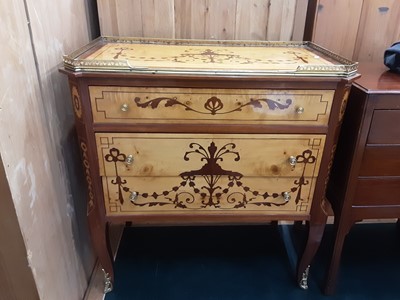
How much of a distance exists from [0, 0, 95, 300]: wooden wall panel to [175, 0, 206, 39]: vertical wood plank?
35 centimetres

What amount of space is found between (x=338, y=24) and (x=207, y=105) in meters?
0.74

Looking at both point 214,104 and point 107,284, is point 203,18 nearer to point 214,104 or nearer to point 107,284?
point 214,104

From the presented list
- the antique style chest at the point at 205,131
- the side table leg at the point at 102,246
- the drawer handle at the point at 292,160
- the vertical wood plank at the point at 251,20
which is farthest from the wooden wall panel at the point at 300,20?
the side table leg at the point at 102,246

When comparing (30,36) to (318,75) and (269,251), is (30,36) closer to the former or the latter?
(318,75)

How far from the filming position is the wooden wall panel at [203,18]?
1308 mm

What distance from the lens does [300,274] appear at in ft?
4.33

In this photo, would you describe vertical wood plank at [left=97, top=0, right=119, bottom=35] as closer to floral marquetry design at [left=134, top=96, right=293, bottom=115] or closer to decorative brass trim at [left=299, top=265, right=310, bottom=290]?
floral marquetry design at [left=134, top=96, right=293, bottom=115]

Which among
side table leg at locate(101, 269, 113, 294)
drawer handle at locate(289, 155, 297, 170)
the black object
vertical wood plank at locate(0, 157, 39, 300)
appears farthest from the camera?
side table leg at locate(101, 269, 113, 294)

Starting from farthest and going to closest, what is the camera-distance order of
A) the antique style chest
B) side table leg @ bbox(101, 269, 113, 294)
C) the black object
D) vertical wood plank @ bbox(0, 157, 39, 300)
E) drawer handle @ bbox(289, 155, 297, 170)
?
side table leg @ bbox(101, 269, 113, 294)
the black object
drawer handle @ bbox(289, 155, 297, 170)
the antique style chest
vertical wood plank @ bbox(0, 157, 39, 300)

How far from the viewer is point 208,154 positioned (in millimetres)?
1053

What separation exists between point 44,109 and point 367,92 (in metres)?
0.93

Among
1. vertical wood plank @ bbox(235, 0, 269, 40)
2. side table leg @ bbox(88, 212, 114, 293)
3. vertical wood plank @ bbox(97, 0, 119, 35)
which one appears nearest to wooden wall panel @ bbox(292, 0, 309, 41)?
vertical wood plank @ bbox(235, 0, 269, 40)

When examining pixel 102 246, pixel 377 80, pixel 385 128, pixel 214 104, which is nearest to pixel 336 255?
pixel 385 128

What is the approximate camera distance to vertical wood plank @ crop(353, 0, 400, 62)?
4.43 ft
